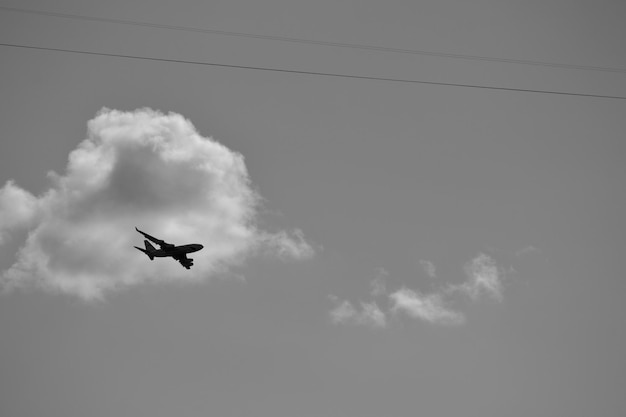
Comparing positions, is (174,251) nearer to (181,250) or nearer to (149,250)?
(181,250)

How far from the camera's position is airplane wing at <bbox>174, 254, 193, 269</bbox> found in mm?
67500

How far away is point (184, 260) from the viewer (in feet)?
222

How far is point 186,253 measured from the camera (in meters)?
67.1

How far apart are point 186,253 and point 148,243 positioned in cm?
790

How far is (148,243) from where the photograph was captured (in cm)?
7300

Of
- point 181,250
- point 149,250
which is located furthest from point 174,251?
point 149,250

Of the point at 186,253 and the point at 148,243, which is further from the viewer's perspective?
the point at 148,243

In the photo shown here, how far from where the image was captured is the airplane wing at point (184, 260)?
6750cm

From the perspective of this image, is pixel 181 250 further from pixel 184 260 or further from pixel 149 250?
pixel 149 250
